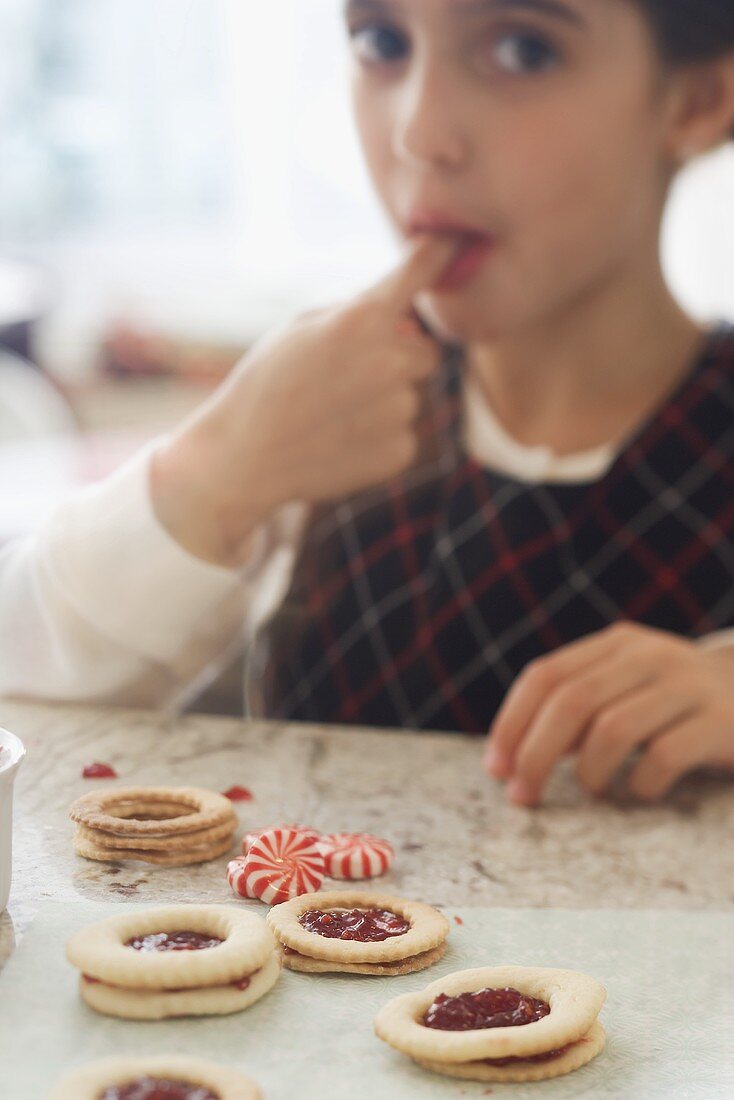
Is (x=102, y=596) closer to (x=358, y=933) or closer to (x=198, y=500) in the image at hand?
(x=198, y=500)

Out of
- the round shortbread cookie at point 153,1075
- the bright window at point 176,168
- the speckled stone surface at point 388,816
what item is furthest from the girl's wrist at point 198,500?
the bright window at point 176,168

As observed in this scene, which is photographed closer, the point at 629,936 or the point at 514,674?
the point at 629,936

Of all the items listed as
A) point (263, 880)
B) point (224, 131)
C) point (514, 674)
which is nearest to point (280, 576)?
point (514, 674)

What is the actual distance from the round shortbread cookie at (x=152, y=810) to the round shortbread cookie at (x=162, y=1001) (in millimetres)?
165

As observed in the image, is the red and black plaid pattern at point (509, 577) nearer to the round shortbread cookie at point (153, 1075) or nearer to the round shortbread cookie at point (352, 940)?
the round shortbread cookie at point (352, 940)

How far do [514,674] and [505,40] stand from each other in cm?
58

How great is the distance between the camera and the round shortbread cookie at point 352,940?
663mm

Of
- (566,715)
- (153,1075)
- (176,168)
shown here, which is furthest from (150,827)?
(176,168)

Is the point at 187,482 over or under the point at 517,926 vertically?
over

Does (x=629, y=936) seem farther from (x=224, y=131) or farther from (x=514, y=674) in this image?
(x=224, y=131)

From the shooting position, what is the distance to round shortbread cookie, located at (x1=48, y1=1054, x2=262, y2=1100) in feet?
1.75

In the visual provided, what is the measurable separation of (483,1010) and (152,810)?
11.6 inches

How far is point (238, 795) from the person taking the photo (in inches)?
35.4

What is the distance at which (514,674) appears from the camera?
1.31 metres
